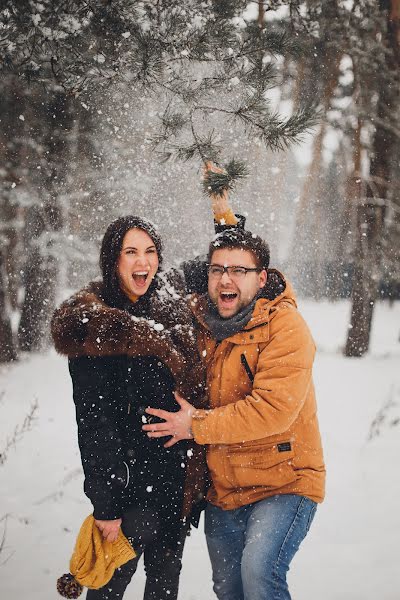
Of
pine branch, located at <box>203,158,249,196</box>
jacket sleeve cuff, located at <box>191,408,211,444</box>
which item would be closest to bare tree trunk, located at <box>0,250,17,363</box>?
pine branch, located at <box>203,158,249,196</box>

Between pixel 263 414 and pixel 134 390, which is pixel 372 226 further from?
pixel 134 390

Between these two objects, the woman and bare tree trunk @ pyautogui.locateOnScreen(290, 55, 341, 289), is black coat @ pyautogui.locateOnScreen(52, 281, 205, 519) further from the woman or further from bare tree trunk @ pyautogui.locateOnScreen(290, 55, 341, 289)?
bare tree trunk @ pyautogui.locateOnScreen(290, 55, 341, 289)

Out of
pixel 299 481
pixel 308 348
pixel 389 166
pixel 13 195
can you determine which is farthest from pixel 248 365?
pixel 389 166

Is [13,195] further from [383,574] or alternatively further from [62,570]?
[383,574]

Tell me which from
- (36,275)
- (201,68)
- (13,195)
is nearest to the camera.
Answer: (201,68)

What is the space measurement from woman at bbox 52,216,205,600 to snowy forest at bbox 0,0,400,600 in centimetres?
70

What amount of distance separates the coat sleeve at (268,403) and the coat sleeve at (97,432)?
1.28 feet

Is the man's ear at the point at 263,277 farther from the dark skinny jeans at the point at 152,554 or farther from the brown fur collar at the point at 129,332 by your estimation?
the dark skinny jeans at the point at 152,554

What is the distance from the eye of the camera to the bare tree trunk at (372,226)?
29.8 ft

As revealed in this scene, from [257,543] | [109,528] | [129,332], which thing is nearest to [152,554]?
[109,528]

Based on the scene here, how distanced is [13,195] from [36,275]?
161 centimetres

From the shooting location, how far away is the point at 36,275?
8.95 metres

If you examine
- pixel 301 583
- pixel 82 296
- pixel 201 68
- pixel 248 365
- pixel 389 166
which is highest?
pixel 389 166

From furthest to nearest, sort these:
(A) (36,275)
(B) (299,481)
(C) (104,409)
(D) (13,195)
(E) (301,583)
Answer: (A) (36,275) < (D) (13,195) < (E) (301,583) < (B) (299,481) < (C) (104,409)
